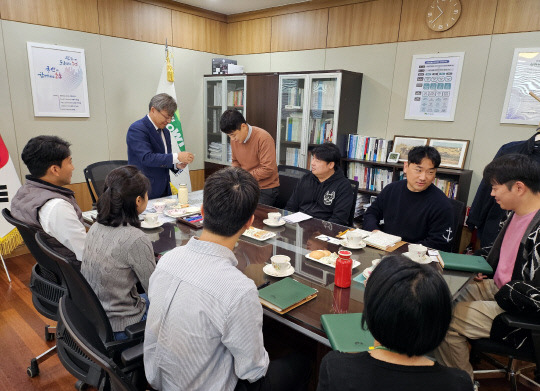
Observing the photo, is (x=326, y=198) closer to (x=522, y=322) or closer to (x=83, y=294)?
(x=522, y=322)

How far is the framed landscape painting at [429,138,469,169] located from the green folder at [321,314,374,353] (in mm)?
2680

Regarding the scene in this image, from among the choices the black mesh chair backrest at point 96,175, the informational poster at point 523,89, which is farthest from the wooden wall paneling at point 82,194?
the informational poster at point 523,89

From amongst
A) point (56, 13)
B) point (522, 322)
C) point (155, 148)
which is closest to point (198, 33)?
point (56, 13)

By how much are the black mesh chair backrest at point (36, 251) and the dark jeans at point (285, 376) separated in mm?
1082

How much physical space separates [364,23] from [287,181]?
6.65ft

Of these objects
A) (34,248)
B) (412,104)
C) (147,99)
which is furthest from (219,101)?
(34,248)

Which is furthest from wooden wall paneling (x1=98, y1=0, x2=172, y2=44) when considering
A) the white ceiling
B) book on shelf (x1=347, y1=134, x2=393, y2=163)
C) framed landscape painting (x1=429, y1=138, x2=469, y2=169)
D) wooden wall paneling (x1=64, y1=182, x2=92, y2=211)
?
framed landscape painting (x1=429, y1=138, x2=469, y2=169)

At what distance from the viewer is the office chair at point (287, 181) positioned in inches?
126

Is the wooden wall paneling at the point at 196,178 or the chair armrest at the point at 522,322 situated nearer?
the chair armrest at the point at 522,322

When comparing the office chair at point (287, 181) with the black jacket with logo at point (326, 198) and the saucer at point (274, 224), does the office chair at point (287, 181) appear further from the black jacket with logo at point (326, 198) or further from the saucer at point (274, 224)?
the saucer at point (274, 224)

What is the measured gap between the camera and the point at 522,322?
151 centimetres

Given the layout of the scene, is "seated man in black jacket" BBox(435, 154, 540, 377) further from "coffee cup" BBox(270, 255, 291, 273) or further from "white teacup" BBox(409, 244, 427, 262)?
"coffee cup" BBox(270, 255, 291, 273)

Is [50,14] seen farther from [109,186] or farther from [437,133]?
[437,133]

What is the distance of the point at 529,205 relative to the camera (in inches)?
69.5
